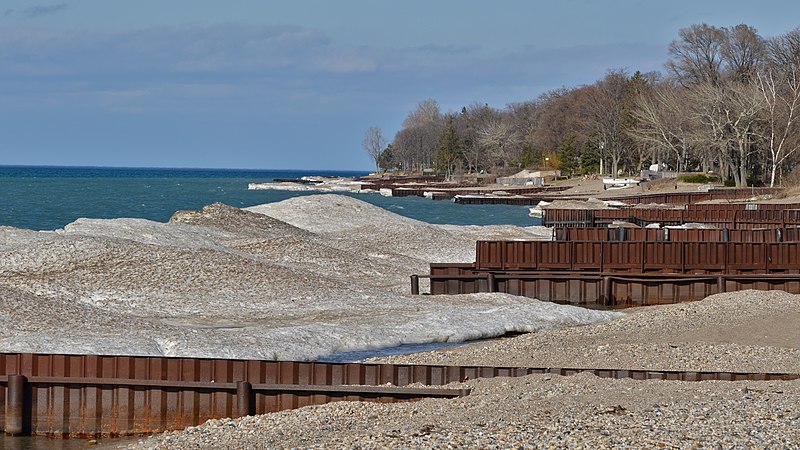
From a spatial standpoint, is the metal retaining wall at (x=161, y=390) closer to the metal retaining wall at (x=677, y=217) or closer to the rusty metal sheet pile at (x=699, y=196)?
the metal retaining wall at (x=677, y=217)

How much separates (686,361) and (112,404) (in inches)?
378

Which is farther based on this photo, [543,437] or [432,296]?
[432,296]

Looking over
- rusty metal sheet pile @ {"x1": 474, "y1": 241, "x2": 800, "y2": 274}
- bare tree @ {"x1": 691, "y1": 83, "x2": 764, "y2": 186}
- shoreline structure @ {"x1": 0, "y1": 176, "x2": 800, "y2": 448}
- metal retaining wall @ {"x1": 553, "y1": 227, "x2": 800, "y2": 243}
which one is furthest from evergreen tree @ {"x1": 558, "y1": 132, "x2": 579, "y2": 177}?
rusty metal sheet pile @ {"x1": 474, "y1": 241, "x2": 800, "y2": 274}

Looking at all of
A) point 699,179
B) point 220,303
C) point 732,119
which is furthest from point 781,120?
point 220,303

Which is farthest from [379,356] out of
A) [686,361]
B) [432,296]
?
[432,296]

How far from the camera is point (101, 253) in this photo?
2909cm

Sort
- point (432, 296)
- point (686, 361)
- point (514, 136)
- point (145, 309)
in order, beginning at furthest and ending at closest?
point (514, 136)
point (432, 296)
point (145, 309)
point (686, 361)

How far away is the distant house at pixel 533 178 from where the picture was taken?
433ft

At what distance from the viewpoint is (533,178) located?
445 ft

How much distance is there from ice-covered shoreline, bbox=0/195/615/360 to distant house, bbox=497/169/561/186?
94.8 m

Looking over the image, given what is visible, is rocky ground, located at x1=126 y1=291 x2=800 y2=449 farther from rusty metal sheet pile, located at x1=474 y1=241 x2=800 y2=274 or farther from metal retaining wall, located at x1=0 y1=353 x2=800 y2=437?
rusty metal sheet pile, located at x1=474 y1=241 x2=800 y2=274

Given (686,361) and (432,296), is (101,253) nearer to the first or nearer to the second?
(432,296)

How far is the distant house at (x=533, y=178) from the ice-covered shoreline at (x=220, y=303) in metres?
94.8

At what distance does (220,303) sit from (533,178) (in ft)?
367
